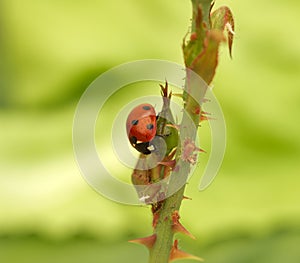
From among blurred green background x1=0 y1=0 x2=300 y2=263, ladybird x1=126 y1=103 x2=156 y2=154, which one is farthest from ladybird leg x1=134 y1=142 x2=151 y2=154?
blurred green background x1=0 y1=0 x2=300 y2=263

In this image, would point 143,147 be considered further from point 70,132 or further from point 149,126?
point 70,132

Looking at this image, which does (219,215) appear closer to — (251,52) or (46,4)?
(251,52)

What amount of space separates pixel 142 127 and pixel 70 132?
93 cm

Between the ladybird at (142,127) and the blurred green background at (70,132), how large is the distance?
2.21 feet

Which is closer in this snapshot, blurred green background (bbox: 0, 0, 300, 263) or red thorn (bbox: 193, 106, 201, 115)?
red thorn (bbox: 193, 106, 201, 115)

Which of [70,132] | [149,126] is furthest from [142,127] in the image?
[70,132]

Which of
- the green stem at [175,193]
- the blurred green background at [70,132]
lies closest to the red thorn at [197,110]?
the green stem at [175,193]

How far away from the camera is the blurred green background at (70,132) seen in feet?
3.46

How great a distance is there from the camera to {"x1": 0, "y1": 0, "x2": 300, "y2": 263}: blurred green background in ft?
3.46

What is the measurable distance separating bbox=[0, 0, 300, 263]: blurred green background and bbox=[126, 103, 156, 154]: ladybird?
0.67 meters

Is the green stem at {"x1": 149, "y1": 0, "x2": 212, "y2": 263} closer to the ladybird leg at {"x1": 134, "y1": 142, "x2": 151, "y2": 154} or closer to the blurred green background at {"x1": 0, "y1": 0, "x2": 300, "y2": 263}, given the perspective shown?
the ladybird leg at {"x1": 134, "y1": 142, "x2": 151, "y2": 154}

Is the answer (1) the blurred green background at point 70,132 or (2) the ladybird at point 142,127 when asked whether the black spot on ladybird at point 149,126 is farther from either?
(1) the blurred green background at point 70,132

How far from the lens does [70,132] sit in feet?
4.18

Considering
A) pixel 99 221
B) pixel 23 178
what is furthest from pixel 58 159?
pixel 99 221
